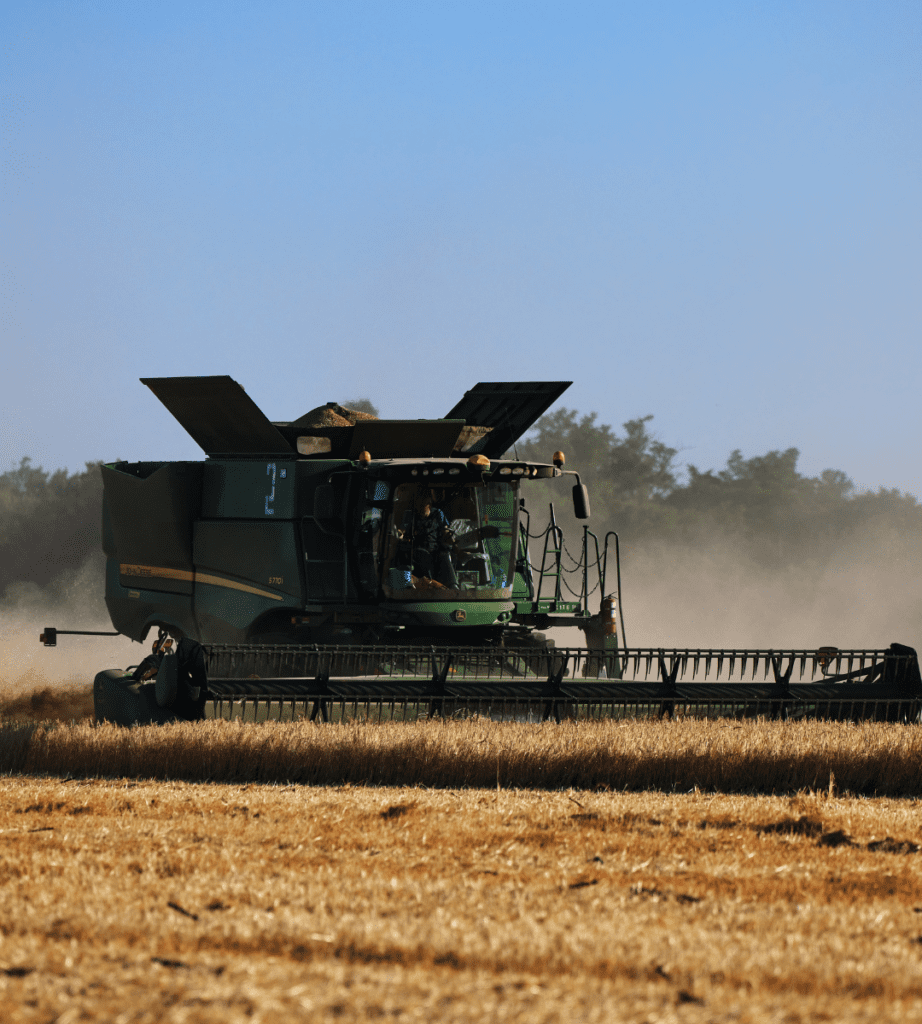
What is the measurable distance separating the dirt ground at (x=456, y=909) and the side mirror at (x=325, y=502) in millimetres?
3981

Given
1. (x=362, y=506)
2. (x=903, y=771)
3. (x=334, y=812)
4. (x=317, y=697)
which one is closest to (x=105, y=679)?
(x=317, y=697)

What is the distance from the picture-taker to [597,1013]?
8.59 feet

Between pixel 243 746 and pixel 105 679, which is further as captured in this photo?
pixel 105 679

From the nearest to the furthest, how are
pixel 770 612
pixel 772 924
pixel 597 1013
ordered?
pixel 597 1013
pixel 772 924
pixel 770 612

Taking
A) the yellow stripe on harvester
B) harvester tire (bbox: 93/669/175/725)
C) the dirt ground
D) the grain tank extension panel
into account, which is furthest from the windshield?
the dirt ground

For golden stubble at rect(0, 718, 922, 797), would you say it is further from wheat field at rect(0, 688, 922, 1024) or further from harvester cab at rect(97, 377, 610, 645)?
harvester cab at rect(97, 377, 610, 645)

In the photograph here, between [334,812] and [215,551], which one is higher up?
[215,551]

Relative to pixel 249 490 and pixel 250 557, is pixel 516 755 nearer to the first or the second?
pixel 250 557

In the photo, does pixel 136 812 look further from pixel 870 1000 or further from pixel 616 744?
pixel 870 1000

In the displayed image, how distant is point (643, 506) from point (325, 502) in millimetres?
35727

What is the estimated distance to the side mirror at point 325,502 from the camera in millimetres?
9750

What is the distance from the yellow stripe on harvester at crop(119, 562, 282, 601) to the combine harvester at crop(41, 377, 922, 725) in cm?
2

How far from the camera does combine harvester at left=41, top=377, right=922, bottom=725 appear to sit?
7.82 metres

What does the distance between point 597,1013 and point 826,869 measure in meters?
2.12
